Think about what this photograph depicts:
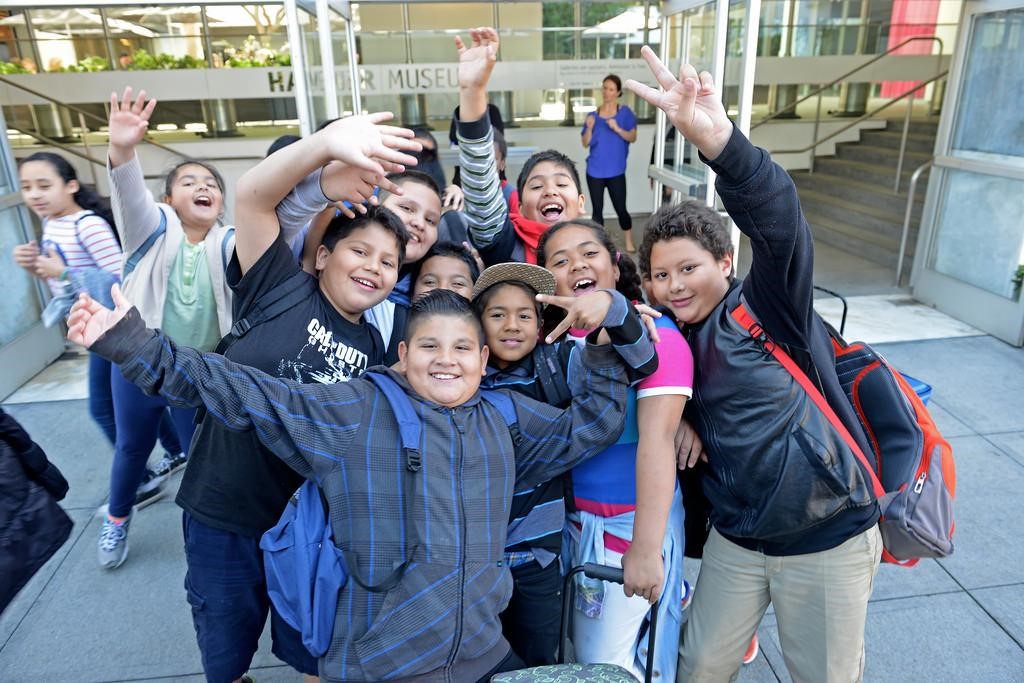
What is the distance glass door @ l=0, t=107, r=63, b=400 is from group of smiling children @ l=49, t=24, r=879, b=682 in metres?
3.89

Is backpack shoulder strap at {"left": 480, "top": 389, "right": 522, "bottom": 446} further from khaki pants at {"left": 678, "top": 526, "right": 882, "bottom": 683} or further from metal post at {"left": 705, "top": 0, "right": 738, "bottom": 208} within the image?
metal post at {"left": 705, "top": 0, "right": 738, "bottom": 208}

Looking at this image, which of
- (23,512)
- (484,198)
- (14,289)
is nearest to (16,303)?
(14,289)

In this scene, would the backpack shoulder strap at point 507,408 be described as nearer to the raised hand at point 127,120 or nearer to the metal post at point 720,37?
the raised hand at point 127,120

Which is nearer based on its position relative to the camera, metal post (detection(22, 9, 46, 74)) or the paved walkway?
the paved walkway

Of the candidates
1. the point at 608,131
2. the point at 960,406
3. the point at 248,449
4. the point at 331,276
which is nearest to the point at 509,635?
the point at 248,449

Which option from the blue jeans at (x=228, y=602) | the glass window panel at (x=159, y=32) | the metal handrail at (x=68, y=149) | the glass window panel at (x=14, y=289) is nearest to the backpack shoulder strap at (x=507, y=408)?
the blue jeans at (x=228, y=602)

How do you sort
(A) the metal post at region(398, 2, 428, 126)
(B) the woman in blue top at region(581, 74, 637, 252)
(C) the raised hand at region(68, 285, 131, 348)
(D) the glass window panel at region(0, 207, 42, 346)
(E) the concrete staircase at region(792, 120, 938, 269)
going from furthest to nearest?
(A) the metal post at region(398, 2, 428, 126) → (E) the concrete staircase at region(792, 120, 938, 269) → (B) the woman in blue top at region(581, 74, 637, 252) → (D) the glass window panel at region(0, 207, 42, 346) → (C) the raised hand at region(68, 285, 131, 348)

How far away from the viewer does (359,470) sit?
155cm

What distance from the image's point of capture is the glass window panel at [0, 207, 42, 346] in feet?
15.8

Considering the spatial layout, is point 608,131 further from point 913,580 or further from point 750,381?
point 750,381

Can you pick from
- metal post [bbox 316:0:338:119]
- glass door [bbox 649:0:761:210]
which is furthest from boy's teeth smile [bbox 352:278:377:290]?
glass door [bbox 649:0:761:210]

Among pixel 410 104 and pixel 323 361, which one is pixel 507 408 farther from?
pixel 410 104

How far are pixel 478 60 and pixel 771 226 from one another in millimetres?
1041

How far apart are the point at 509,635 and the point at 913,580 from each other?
6.26 feet
